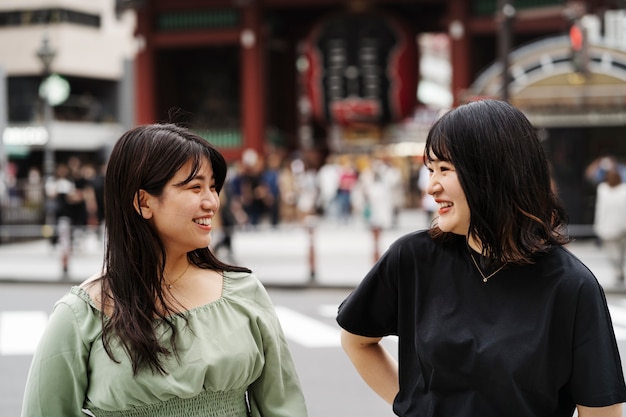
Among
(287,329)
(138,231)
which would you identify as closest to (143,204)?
(138,231)

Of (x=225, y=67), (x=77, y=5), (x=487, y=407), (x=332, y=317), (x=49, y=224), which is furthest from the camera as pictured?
(x=77, y=5)

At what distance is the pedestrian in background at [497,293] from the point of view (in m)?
2.39

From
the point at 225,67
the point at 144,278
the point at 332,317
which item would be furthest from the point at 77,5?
the point at 144,278

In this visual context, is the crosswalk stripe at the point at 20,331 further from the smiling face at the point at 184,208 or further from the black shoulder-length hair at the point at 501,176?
the black shoulder-length hair at the point at 501,176

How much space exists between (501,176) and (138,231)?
985 mm

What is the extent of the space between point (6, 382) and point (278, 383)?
242 inches

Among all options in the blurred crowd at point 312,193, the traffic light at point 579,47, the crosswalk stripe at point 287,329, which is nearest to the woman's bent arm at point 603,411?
the crosswalk stripe at point 287,329

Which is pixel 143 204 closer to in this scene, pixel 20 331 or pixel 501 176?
pixel 501 176

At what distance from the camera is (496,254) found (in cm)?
248

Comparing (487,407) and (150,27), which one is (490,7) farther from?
(487,407)

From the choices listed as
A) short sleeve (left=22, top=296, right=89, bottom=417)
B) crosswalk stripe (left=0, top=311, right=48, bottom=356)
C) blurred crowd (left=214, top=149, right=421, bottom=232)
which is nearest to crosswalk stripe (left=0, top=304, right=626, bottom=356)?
crosswalk stripe (left=0, top=311, right=48, bottom=356)

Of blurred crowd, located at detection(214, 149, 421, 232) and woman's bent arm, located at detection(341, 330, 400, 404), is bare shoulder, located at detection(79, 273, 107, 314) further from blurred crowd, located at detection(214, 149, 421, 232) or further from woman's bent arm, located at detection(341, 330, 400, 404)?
blurred crowd, located at detection(214, 149, 421, 232)

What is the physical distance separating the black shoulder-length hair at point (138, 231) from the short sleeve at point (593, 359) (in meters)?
1.02

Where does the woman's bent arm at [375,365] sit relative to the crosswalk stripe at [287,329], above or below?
above
